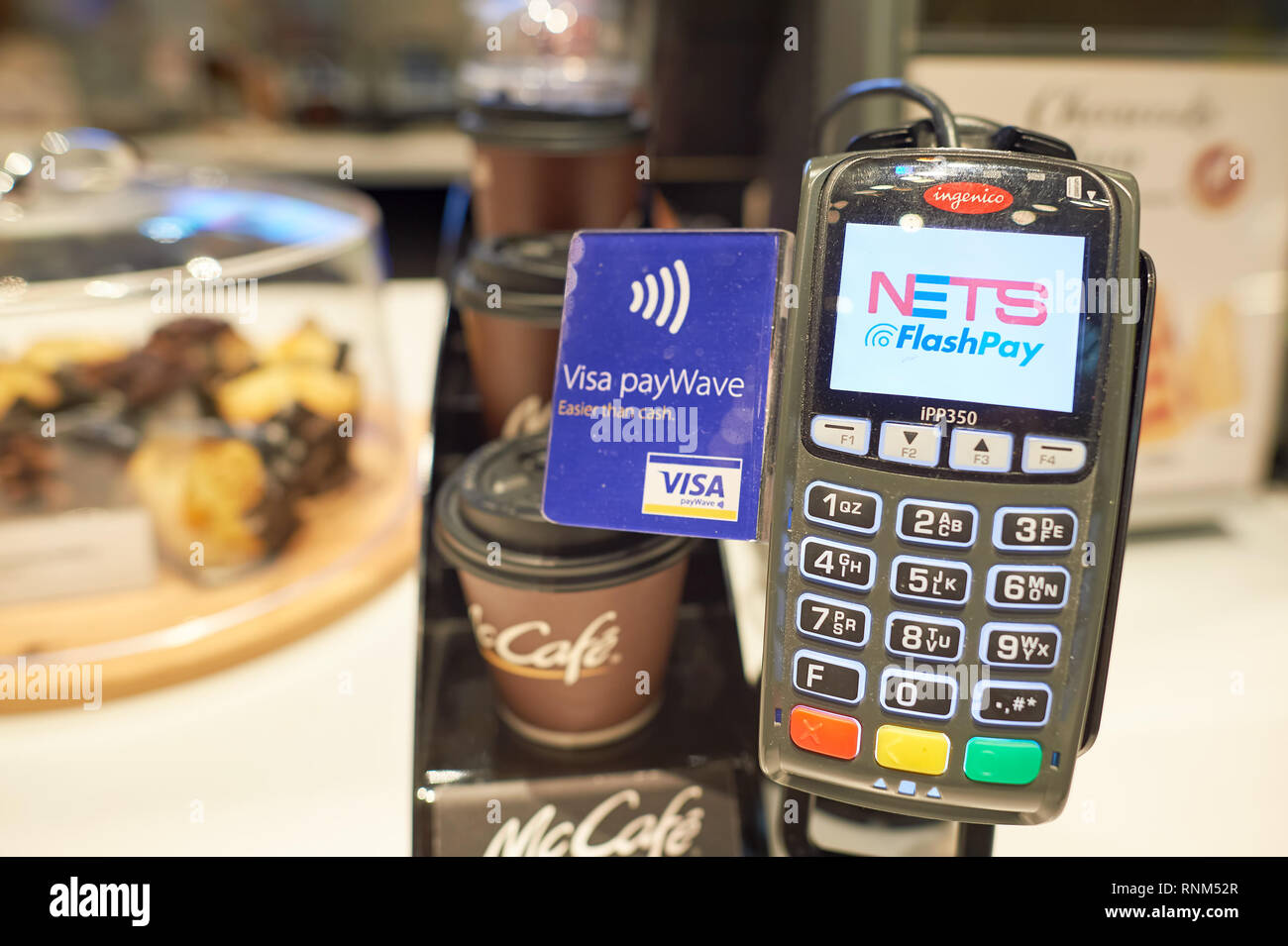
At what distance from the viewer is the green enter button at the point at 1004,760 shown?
0.39 metres

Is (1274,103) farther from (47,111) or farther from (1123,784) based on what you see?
(47,111)

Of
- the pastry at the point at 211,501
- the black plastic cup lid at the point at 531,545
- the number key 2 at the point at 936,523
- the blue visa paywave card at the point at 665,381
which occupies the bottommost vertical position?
the pastry at the point at 211,501

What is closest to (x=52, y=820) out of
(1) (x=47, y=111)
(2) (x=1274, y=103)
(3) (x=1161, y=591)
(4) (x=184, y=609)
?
(4) (x=184, y=609)

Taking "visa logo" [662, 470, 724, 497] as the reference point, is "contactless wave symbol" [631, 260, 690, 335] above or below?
above

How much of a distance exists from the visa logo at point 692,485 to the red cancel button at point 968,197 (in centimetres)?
15

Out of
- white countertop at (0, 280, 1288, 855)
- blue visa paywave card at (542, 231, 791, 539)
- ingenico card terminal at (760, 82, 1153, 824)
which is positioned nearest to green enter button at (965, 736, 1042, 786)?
ingenico card terminal at (760, 82, 1153, 824)

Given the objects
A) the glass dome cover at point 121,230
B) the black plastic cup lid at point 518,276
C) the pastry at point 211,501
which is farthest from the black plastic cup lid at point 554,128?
the pastry at point 211,501

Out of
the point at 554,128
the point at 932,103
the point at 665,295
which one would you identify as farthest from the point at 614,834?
the point at 554,128

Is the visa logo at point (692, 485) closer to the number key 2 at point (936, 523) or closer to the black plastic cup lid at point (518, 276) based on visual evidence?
the number key 2 at point (936, 523)

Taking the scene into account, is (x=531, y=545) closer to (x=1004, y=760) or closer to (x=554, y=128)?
(x=1004, y=760)

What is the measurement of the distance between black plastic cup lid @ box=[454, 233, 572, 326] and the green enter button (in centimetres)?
37

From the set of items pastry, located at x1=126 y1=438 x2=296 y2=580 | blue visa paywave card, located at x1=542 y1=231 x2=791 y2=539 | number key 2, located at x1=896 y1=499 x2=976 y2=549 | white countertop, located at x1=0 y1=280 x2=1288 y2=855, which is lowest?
white countertop, located at x1=0 y1=280 x2=1288 y2=855

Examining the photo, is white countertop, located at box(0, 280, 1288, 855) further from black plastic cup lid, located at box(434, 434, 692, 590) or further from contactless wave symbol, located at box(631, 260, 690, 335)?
contactless wave symbol, located at box(631, 260, 690, 335)

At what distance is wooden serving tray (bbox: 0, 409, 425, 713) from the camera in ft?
2.48
